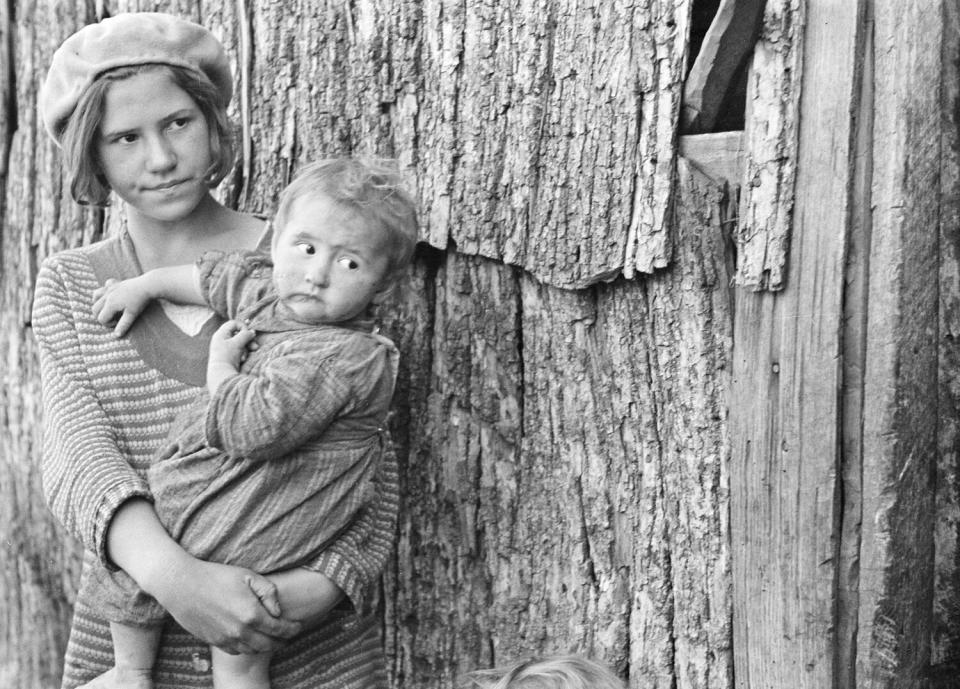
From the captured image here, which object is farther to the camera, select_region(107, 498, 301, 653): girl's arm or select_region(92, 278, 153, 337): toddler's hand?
select_region(92, 278, 153, 337): toddler's hand

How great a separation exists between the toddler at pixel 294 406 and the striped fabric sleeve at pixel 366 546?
0.03 m

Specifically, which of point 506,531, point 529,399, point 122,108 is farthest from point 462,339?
point 122,108

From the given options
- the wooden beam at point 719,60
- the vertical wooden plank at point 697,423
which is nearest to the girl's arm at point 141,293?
the vertical wooden plank at point 697,423

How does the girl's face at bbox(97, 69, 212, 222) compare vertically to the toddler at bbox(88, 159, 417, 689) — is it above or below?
above

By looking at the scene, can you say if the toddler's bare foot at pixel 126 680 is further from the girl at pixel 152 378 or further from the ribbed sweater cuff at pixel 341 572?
the ribbed sweater cuff at pixel 341 572

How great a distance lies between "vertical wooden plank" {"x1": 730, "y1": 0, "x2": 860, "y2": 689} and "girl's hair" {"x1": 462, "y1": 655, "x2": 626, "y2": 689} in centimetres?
Answer: 47

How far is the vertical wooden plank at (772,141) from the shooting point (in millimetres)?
2246

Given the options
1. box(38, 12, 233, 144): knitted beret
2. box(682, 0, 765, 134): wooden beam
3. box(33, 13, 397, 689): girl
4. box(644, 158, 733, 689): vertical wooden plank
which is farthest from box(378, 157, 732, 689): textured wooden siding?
box(38, 12, 233, 144): knitted beret

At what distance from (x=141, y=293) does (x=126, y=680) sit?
712 mm

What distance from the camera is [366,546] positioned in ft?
7.39

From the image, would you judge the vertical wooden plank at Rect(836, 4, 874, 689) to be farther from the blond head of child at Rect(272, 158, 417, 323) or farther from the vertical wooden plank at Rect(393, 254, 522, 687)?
the blond head of child at Rect(272, 158, 417, 323)

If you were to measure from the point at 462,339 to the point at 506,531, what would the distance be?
42 centimetres

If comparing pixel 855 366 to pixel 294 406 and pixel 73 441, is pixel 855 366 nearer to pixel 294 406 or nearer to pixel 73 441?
pixel 294 406

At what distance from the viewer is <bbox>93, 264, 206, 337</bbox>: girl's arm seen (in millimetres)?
2342
